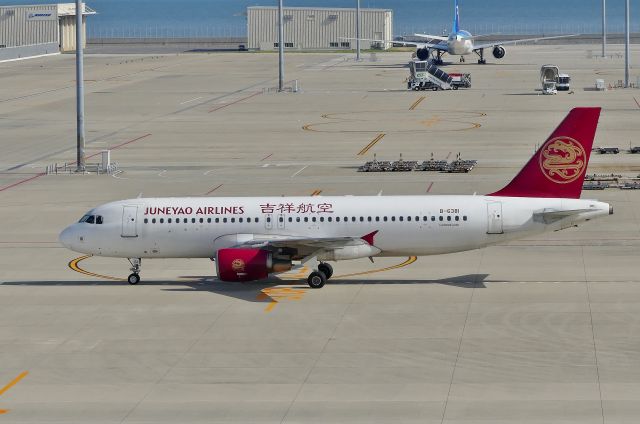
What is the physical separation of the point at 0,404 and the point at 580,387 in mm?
15718

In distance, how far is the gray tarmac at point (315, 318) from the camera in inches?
1382

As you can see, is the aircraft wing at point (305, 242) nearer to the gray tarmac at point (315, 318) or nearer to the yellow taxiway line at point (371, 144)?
the gray tarmac at point (315, 318)

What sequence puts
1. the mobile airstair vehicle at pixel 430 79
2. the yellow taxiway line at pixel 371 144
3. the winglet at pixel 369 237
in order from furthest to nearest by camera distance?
the mobile airstair vehicle at pixel 430 79 → the yellow taxiway line at pixel 371 144 → the winglet at pixel 369 237

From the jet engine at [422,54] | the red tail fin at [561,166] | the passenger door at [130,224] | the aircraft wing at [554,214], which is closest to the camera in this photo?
the aircraft wing at [554,214]

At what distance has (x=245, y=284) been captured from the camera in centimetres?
5125

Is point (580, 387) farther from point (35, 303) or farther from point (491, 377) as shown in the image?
point (35, 303)

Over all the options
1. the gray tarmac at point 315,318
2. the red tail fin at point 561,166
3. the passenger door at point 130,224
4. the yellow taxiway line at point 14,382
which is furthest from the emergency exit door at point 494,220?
the yellow taxiway line at point 14,382

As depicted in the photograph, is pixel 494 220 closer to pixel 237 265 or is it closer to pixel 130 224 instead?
pixel 237 265

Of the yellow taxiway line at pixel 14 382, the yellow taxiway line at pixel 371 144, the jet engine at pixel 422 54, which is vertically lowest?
the yellow taxiway line at pixel 14 382

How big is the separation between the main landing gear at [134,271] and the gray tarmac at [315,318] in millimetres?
462

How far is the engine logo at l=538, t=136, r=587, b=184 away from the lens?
50.1 metres

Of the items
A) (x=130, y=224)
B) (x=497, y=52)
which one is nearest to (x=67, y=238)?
(x=130, y=224)

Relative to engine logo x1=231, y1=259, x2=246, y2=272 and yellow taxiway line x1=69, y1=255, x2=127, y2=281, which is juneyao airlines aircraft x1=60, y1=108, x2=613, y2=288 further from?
yellow taxiway line x1=69, y1=255, x2=127, y2=281

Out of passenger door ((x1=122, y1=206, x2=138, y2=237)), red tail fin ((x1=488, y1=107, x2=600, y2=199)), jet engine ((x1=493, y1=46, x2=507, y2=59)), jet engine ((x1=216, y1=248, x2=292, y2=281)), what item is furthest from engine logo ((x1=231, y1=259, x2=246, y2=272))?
jet engine ((x1=493, y1=46, x2=507, y2=59))
